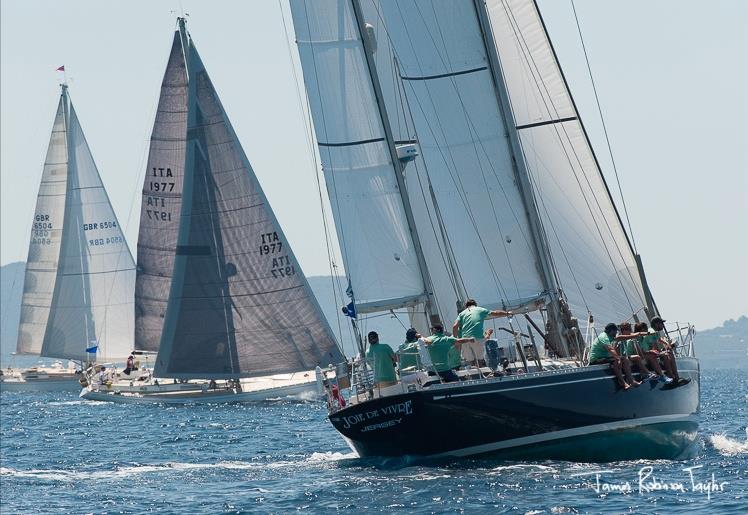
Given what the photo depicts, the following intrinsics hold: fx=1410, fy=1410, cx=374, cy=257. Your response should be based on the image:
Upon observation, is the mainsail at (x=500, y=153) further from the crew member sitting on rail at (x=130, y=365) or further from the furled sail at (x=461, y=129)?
the crew member sitting on rail at (x=130, y=365)

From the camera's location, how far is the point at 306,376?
49.7m

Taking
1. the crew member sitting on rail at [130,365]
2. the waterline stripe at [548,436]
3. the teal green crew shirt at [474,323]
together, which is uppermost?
the crew member sitting on rail at [130,365]

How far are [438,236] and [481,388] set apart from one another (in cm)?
778

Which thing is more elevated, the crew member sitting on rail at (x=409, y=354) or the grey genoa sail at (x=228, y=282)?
the grey genoa sail at (x=228, y=282)

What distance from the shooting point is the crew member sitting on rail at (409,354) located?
21328 mm

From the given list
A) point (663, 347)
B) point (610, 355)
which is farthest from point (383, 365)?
point (663, 347)

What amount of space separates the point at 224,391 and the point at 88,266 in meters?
17.0

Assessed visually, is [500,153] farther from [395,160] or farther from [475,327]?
[475,327]

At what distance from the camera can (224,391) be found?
157 ft

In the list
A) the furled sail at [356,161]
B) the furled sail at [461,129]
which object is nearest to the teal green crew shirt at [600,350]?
the furled sail at [461,129]

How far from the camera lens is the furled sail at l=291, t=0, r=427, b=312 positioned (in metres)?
24.4

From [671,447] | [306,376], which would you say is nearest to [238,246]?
[306,376]

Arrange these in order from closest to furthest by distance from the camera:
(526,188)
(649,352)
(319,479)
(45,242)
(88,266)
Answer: (649,352) < (319,479) < (526,188) < (88,266) < (45,242)

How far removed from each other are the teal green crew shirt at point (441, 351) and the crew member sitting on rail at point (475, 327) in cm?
31
